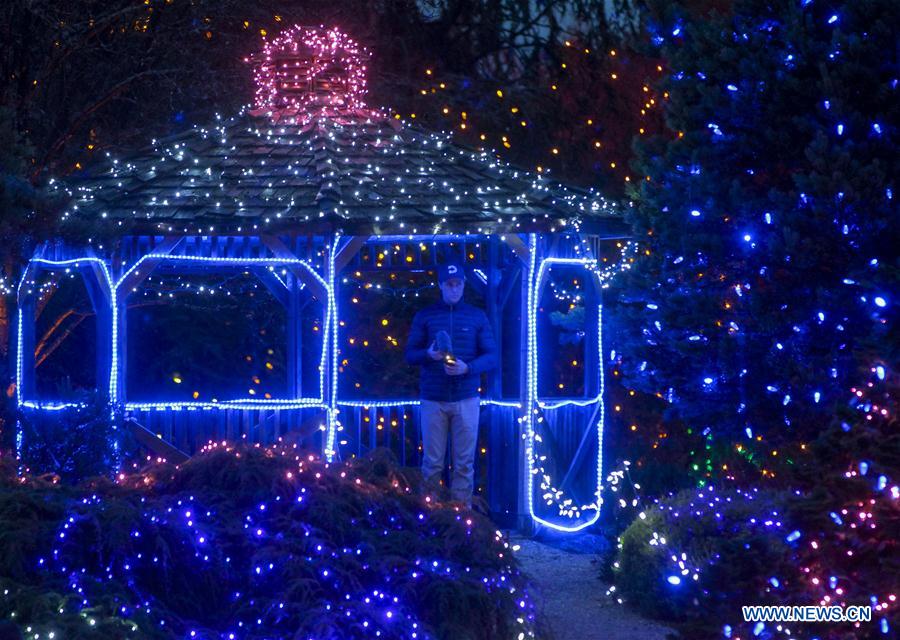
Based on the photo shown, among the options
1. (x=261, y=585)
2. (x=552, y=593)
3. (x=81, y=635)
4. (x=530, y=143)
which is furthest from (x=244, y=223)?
(x=530, y=143)

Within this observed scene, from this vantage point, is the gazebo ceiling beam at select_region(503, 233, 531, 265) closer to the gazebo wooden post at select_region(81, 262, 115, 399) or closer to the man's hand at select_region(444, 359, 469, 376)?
the man's hand at select_region(444, 359, 469, 376)

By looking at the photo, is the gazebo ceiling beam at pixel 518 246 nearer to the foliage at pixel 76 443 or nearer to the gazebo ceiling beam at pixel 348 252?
the gazebo ceiling beam at pixel 348 252

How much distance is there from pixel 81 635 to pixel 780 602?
2.67 m

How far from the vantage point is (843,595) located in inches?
177

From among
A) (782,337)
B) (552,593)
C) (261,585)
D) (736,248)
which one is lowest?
(552,593)

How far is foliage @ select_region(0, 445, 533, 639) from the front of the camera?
17.7 feet

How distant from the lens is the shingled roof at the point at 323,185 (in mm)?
9398

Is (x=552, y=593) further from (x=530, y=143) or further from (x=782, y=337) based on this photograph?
(x=530, y=143)

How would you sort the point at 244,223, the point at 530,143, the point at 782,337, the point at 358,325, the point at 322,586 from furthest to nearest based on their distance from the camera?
the point at 530,143, the point at 358,325, the point at 244,223, the point at 782,337, the point at 322,586

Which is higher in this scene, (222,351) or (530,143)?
(530,143)

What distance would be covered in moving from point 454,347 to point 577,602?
2330mm

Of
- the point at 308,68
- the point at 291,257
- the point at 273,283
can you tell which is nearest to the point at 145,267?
the point at 291,257
